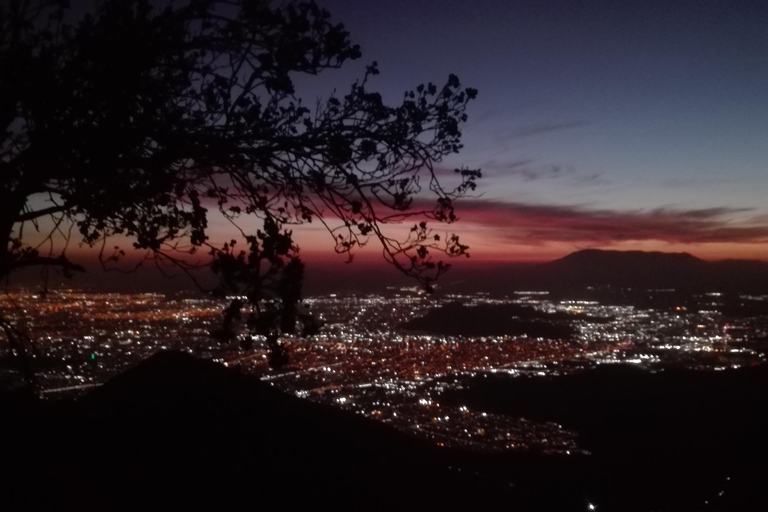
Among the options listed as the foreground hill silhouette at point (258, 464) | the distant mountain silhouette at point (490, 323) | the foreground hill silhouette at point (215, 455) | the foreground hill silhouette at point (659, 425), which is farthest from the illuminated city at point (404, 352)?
the foreground hill silhouette at point (215, 455)

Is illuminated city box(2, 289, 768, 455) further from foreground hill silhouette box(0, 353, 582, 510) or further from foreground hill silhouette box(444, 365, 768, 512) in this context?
foreground hill silhouette box(0, 353, 582, 510)

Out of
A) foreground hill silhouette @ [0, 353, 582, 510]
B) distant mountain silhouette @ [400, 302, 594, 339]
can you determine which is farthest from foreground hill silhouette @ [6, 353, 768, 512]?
distant mountain silhouette @ [400, 302, 594, 339]

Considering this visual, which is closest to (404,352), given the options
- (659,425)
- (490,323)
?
(490,323)

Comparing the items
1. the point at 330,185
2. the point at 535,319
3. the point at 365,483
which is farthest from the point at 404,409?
the point at 535,319

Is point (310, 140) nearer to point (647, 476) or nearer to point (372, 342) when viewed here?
point (647, 476)

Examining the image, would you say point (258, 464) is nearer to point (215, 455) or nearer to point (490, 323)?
point (215, 455)

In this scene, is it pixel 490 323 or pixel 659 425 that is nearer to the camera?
pixel 659 425

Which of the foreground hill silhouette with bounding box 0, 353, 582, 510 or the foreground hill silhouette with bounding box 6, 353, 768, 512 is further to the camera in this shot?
the foreground hill silhouette with bounding box 6, 353, 768, 512

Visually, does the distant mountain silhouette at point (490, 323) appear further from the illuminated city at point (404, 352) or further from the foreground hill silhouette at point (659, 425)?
the foreground hill silhouette at point (659, 425)
